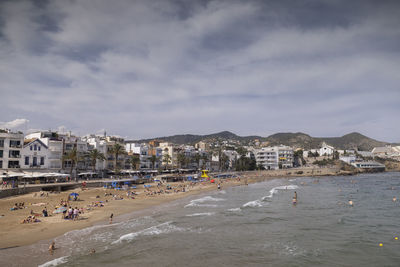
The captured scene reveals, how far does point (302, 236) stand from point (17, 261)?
18.4 metres

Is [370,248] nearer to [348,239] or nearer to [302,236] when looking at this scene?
[348,239]

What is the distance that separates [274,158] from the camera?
139375 mm

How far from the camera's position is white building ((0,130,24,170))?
4672 cm

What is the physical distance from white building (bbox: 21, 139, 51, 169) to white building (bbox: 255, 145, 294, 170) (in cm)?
10236

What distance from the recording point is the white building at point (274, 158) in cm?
13938

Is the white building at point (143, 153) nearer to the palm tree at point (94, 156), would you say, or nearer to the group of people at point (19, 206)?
the palm tree at point (94, 156)

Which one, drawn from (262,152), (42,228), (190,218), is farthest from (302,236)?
(262,152)

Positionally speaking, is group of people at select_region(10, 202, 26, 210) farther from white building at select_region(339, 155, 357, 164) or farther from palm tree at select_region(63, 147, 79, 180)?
white building at select_region(339, 155, 357, 164)

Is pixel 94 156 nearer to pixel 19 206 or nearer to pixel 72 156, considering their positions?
pixel 72 156

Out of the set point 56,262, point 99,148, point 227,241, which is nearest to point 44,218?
point 56,262

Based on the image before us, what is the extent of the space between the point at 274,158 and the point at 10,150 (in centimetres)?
11376

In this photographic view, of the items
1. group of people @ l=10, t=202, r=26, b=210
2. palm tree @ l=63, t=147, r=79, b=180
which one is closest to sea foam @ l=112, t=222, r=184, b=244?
group of people @ l=10, t=202, r=26, b=210

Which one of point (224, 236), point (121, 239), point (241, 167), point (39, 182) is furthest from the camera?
point (241, 167)

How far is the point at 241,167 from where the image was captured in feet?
407
